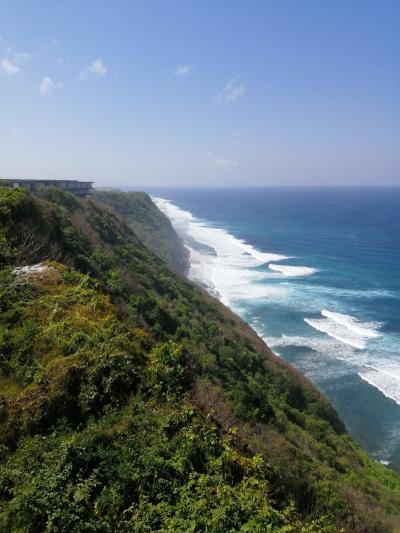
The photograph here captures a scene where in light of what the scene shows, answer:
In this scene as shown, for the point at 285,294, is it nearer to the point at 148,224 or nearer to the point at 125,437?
the point at 148,224

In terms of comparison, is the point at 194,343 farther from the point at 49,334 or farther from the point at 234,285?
the point at 234,285

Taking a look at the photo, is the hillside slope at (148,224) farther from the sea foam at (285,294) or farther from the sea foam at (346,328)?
the sea foam at (346,328)

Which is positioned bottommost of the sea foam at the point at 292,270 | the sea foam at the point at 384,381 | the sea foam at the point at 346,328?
the sea foam at the point at 384,381

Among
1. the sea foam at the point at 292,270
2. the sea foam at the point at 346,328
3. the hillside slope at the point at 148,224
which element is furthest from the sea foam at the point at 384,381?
the hillside slope at the point at 148,224

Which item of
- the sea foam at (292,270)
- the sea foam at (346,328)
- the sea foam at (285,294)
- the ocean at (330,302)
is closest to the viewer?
the ocean at (330,302)

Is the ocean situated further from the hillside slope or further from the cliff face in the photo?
the cliff face
